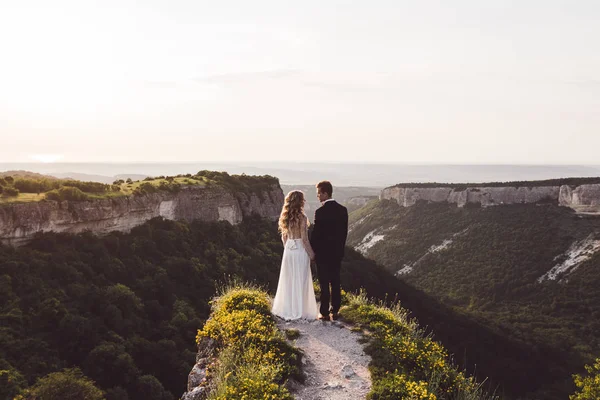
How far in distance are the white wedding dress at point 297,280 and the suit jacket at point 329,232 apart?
0.99 ft

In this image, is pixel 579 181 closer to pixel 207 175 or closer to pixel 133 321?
pixel 207 175

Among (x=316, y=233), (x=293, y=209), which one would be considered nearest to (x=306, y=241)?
(x=316, y=233)

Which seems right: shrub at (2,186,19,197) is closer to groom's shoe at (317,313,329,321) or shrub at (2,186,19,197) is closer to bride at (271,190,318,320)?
bride at (271,190,318,320)

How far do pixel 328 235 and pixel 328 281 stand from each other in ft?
4.36

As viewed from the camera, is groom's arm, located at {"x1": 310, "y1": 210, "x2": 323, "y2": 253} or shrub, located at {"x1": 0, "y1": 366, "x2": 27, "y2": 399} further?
shrub, located at {"x1": 0, "y1": 366, "x2": 27, "y2": 399}

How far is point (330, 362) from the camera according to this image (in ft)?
30.4

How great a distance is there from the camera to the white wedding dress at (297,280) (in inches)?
434

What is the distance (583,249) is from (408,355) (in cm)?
7447

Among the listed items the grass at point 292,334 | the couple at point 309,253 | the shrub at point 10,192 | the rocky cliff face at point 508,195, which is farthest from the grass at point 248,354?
the rocky cliff face at point 508,195

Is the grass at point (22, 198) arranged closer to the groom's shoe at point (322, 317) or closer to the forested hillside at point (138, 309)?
the forested hillside at point (138, 309)

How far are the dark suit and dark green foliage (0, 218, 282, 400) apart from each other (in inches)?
783

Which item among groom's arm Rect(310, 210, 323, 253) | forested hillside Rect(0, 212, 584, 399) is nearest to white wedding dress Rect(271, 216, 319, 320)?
groom's arm Rect(310, 210, 323, 253)

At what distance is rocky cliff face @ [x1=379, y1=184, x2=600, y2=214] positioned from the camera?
253 ft

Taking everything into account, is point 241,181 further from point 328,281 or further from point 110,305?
point 328,281
